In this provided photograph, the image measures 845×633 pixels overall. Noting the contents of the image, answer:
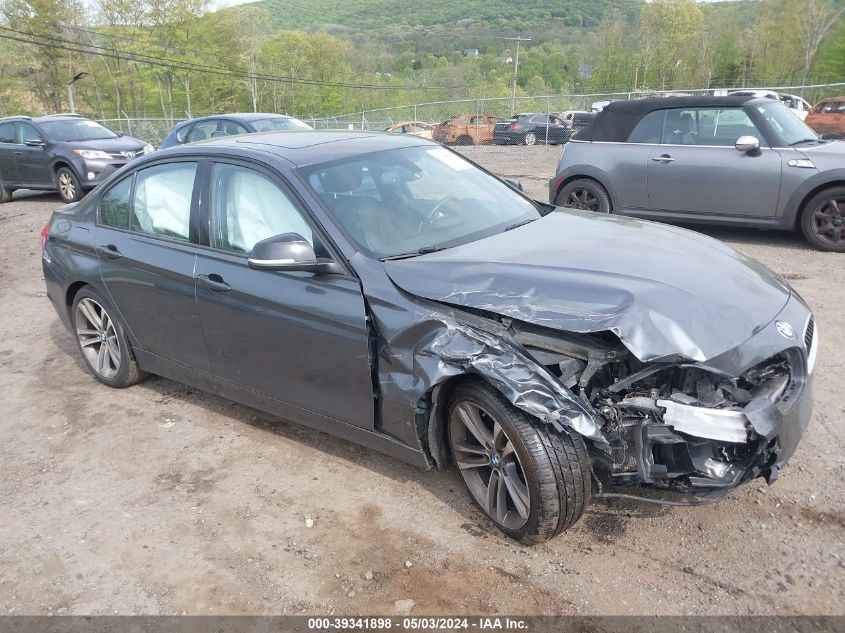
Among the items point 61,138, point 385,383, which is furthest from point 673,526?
point 61,138

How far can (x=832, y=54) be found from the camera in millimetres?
56344

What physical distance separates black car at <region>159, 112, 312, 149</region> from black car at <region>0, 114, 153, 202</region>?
1.51m

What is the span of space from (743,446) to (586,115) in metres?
25.8

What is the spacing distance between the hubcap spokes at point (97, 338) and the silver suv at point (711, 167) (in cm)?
609

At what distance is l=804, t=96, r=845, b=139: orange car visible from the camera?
57.6ft

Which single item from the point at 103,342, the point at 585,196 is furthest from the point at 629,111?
the point at 103,342

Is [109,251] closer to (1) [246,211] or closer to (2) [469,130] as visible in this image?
(1) [246,211]

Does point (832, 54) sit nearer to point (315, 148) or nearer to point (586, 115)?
point (586, 115)

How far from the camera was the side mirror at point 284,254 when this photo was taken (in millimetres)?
3221

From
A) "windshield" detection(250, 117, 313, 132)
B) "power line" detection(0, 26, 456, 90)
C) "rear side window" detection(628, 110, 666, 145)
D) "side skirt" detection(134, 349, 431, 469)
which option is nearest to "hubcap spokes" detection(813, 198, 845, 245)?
"rear side window" detection(628, 110, 666, 145)

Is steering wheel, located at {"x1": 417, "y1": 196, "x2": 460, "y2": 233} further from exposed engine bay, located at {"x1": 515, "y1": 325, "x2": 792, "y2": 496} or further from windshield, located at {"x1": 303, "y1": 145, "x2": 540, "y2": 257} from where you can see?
exposed engine bay, located at {"x1": 515, "y1": 325, "x2": 792, "y2": 496}

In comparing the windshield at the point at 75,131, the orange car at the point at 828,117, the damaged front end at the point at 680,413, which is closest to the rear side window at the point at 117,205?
the damaged front end at the point at 680,413

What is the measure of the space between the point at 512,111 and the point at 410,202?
29015 millimetres

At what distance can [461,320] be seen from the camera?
Answer: 9.79ft
